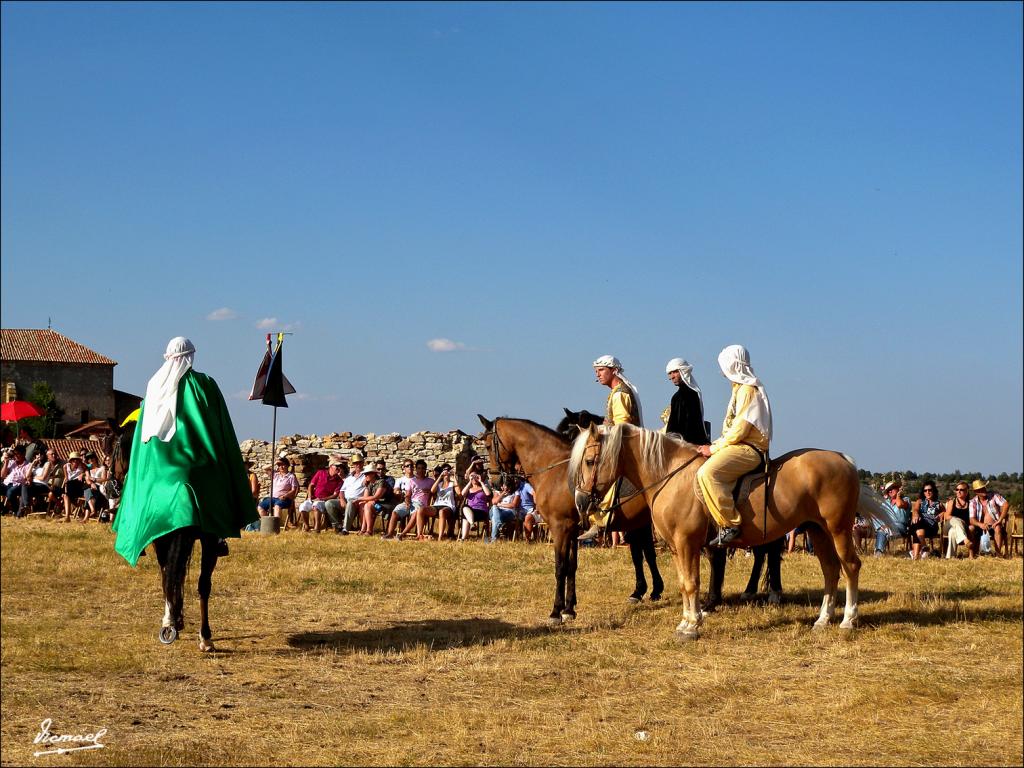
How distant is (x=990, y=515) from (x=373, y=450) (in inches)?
517

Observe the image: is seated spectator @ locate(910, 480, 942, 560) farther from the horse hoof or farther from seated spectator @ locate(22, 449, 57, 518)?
seated spectator @ locate(22, 449, 57, 518)

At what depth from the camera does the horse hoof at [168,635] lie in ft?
27.9

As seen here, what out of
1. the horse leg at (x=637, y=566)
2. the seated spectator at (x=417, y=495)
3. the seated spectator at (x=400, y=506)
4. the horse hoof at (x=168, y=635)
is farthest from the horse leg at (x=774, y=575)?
the seated spectator at (x=400, y=506)

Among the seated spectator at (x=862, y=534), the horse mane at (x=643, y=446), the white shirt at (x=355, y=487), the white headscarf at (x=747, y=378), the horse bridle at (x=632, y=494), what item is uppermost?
the white headscarf at (x=747, y=378)

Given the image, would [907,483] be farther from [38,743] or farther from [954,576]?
[38,743]

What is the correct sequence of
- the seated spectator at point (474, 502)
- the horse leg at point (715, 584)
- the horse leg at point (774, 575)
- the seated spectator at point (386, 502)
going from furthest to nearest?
the seated spectator at point (386, 502)
the seated spectator at point (474, 502)
the horse leg at point (774, 575)
the horse leg at point (715, 584)

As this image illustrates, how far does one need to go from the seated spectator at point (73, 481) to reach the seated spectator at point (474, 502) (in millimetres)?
9126

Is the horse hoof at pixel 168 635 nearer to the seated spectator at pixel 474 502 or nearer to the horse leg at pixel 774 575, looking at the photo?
the horse leg at pixel 774 575

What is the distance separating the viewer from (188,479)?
8.57 m

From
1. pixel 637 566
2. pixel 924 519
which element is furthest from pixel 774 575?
pixel 924 519

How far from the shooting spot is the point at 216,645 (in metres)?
9.00

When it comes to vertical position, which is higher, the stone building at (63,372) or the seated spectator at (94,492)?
the stone building at (63,372)

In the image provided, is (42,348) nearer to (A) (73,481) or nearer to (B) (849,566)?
(A) (73,481)

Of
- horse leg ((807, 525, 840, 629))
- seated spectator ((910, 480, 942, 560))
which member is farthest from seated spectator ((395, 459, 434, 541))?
horse leg ((807, 525, 840, 629))
